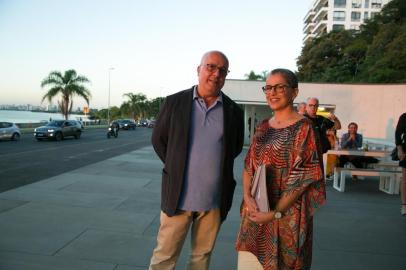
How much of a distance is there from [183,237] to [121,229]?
7.54 ft

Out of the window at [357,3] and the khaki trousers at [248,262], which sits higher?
the window at [357,3]

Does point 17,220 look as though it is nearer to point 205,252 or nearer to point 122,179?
point 205,252

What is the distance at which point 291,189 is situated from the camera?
2322mm

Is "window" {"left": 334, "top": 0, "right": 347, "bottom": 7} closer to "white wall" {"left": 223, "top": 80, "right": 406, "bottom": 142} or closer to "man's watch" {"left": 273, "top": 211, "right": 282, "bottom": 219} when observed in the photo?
"white wall" {"left": 223, "top": 80, "right": 406, "bottom": 142}

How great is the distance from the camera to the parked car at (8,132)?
23252mm

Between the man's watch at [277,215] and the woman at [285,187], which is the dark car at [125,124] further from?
the man's watch at [277,215]

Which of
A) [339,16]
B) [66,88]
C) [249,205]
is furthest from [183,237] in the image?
[339,16]

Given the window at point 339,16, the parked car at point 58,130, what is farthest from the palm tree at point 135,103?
the parked car at point 58,130

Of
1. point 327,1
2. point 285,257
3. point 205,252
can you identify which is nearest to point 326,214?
point 205,252

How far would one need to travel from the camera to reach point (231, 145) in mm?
2979

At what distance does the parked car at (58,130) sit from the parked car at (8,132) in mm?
1213

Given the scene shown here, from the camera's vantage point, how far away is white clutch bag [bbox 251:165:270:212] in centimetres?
237

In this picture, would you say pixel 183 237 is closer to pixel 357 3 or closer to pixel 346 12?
pixel 346 12

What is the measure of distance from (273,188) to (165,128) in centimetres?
100
